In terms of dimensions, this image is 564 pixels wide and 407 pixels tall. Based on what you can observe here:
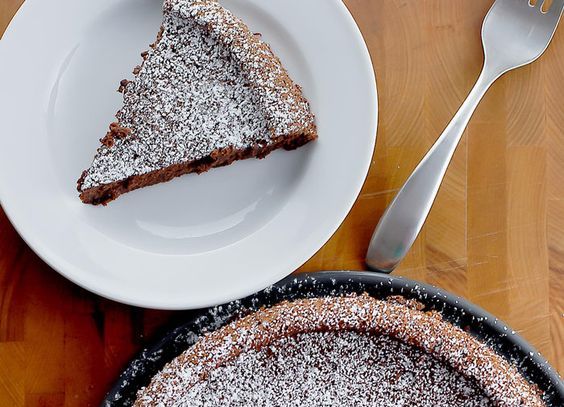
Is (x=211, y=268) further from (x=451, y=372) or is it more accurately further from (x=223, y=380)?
(x=451, y=372)

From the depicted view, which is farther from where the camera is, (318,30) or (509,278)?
(509,278)

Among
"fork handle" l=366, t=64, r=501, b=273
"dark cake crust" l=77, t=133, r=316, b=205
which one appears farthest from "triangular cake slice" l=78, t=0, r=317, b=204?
"fork handle" l=366, t=64, r=501, b=273

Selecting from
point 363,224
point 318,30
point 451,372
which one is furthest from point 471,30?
point 451,372

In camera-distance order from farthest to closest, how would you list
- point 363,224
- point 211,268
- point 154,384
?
point 363,224 < point 211,268 < point 154,384

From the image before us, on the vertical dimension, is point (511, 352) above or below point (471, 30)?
below

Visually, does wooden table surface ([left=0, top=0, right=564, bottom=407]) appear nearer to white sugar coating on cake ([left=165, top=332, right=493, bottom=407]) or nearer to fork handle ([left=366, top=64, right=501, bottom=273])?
fork handle ([left=366, top=64, right=501, bottom=273])

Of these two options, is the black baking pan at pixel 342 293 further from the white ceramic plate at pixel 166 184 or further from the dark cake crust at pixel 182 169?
the dark cake crust at pixel 182 169
